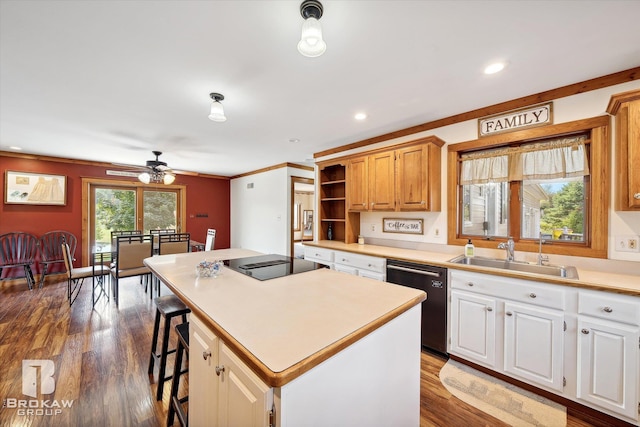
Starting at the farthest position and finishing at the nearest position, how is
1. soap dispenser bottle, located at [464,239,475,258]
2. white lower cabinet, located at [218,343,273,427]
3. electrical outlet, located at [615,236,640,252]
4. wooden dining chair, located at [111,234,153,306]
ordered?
1. wooden dining chair, located at [111,234,153,306]
2. soap dispenser bottle, located at [464,239,475,258]
3. electrical outlet, located at [615,236,640,252]
4. white lower cabinet, located at [218,343,273,427]

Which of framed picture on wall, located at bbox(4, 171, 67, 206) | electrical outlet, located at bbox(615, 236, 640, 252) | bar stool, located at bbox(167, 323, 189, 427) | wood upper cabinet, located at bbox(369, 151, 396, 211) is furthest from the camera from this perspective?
framed picture on wall, located at bbox(4, 171, 67, 206)

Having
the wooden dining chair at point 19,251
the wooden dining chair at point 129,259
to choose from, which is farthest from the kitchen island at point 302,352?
the wooden dining chair at point 19,251

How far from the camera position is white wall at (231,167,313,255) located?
5.40 m

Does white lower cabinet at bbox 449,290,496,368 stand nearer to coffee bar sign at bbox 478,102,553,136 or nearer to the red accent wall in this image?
coffee bar sign at bbox 478,102,553,136

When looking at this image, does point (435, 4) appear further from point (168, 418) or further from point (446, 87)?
point (168, 418)

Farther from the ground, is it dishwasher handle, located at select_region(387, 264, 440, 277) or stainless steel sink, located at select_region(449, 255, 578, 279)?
stainless steel sink, located at select_region(449, 255, 578, 279)

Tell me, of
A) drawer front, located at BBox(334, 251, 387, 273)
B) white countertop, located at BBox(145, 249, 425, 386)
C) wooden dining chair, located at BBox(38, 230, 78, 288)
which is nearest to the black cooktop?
white countertop, located at BBox(145, 249, 425, 386)

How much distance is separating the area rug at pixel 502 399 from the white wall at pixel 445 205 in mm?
1244

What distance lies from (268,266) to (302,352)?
1256 mm

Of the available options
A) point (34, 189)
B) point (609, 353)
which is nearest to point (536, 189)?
point (609, 353)

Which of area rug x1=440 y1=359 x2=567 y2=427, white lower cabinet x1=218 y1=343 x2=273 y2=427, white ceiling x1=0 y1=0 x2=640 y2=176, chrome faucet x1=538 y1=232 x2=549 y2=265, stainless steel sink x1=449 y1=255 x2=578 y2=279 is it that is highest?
white ceiling x1=0 y1=0 x2=640 y2=176

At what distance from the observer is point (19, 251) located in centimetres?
453

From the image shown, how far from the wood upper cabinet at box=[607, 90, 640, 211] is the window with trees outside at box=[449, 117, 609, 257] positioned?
23cm

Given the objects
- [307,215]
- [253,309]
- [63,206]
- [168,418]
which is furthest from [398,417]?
[307,215]
